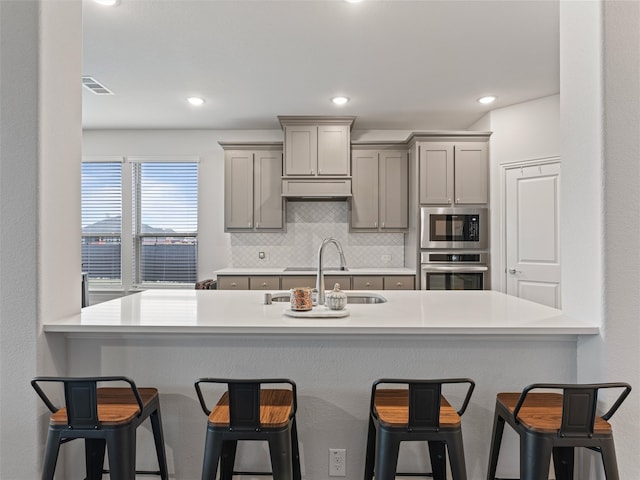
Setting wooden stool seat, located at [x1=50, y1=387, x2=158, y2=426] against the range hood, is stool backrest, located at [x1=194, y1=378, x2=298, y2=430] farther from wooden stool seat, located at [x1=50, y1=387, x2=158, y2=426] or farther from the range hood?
the range hood

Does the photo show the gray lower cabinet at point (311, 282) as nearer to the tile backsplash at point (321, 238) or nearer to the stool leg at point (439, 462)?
the tile backsplash at point (321, 238)

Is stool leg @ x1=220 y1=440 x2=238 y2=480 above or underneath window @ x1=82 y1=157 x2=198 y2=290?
underneath

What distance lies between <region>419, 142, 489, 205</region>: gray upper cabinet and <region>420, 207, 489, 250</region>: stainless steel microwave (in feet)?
0.40

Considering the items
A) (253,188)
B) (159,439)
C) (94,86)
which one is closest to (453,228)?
(253,188)

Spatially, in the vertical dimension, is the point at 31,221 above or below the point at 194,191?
below

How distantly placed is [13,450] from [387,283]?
11.3ft

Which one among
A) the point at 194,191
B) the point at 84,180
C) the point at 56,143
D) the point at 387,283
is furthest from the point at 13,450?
the point at 84,180

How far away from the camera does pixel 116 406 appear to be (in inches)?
61.4

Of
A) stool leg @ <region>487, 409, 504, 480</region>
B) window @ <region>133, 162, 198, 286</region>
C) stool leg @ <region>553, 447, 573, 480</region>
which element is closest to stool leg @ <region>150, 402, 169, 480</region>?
stool leg @ <region>487, 409, 504, 480</region>

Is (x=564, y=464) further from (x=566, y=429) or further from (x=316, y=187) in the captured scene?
(x=316, y=187)

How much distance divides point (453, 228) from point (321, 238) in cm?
158

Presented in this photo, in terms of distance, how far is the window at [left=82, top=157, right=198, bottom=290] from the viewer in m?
5.25

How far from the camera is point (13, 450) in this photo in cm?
169

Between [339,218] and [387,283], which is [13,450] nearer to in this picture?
[387,283]
